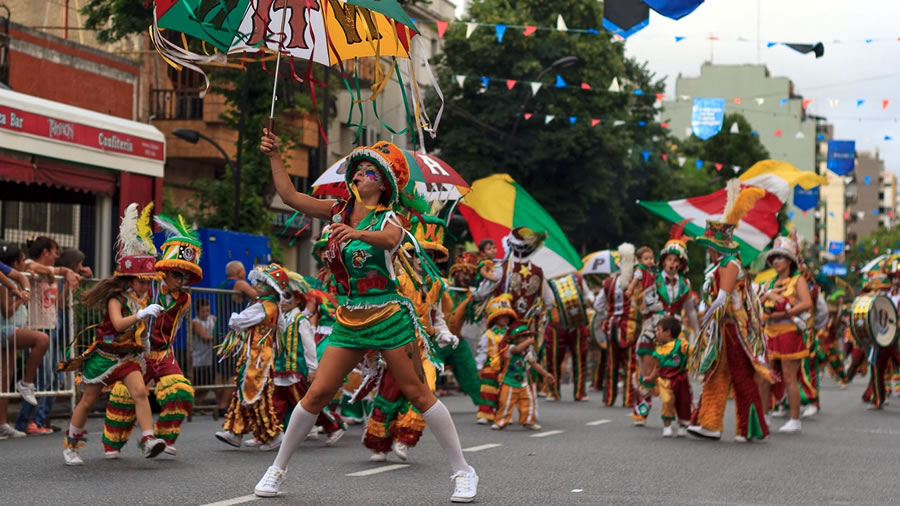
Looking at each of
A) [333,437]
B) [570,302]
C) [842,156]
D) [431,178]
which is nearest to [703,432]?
[333,437]

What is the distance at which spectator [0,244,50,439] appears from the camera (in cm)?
1260

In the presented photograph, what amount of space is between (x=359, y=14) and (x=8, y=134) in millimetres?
10842

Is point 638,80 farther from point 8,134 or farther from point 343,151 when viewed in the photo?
point 8,134

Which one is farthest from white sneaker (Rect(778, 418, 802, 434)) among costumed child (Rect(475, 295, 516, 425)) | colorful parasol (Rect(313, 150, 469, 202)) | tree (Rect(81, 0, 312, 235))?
tree (Rect(81, 0, 312, 235))

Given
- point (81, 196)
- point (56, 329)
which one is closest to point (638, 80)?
point (81, 196)

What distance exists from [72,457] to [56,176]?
10552 millimetres

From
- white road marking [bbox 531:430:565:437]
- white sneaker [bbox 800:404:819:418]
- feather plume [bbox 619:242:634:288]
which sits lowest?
white sneaker [bbox 800:404:819:418]

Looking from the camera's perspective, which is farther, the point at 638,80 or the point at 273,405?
the point at 638,80

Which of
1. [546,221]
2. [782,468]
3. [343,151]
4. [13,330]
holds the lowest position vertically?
[782,468]

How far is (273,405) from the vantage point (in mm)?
11164

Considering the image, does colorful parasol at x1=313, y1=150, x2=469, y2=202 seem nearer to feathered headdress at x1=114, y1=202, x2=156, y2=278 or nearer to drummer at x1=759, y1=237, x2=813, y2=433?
feathered headdress at x1=114, y1=202, x2=156, y2=278

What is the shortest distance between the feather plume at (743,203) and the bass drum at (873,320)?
654 centimetres

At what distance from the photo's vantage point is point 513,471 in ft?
31.0

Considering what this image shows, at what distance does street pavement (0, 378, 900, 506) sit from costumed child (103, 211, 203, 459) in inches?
8.3
